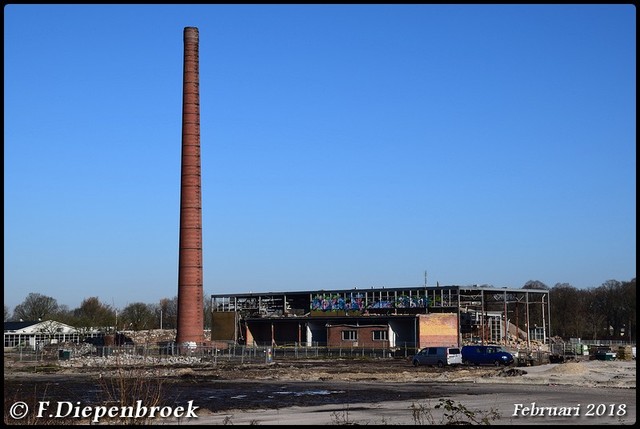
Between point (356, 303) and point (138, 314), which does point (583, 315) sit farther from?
point (138, 314)

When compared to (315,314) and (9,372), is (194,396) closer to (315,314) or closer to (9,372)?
(9,372)

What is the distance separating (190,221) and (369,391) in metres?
34.7

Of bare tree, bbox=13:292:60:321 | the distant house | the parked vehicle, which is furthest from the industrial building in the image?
bare tree, bbox=13:292:60:321

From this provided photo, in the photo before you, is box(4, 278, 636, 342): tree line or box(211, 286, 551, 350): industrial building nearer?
box(211, 286, 551, 350): industrial building

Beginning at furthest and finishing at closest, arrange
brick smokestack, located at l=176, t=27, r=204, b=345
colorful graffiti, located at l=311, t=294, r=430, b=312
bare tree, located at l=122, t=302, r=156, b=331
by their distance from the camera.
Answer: bare tree, located at l=122, t=302, r=156, b=331, colorful graffiti, located at l=311, t=294, r=430, b=312, brick smokestack, located at l=176, t=27, r=204, b=345

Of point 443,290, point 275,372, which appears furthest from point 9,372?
point 443,290

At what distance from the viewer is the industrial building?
2884 inches

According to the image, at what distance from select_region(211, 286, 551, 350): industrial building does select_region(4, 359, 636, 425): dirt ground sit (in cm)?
2292

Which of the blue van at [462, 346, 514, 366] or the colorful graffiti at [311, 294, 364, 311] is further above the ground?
the colorful graffiti at [311, 294, 364, 311]

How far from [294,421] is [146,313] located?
98.9 metres

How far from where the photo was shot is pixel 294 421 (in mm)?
22109

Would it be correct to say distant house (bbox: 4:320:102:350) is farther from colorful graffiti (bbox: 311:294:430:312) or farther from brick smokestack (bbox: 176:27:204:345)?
brick smokestack (bbox: 176:27:204:345)

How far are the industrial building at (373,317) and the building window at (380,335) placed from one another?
0.21 feet

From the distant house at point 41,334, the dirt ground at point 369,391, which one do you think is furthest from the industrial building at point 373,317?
the distant house at point 41,334
